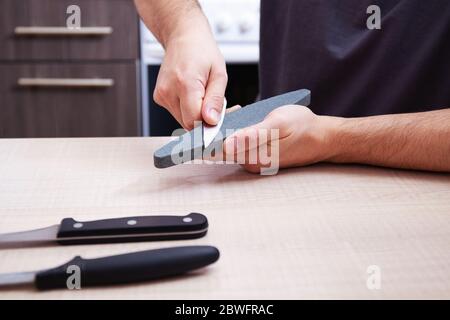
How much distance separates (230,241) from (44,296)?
17 centimetres

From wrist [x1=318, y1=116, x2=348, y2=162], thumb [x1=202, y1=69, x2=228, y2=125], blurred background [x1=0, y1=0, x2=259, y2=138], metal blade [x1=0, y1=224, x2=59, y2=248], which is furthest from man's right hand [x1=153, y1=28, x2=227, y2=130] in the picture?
blurred background [x1=0, y1=0, x2=259, y2=138]

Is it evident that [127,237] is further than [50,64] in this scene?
No

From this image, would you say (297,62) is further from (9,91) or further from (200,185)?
(9,91)

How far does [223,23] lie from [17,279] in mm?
1467

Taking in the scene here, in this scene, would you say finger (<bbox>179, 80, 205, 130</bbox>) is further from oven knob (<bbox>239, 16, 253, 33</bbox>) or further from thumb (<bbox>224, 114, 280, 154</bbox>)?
oven knob (<bbox>239, 16, 253, 33</bbox>)

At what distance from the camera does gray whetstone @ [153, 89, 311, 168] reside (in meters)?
0.65

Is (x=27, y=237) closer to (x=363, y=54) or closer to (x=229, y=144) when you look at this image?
(x=229, y=144)

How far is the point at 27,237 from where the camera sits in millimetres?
516

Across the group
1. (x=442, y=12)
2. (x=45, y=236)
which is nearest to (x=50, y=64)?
(x=442, y=12)

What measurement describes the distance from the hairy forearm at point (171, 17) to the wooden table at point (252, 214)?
201mm

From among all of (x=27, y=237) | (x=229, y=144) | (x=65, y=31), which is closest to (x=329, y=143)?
(x=229, y=144)
